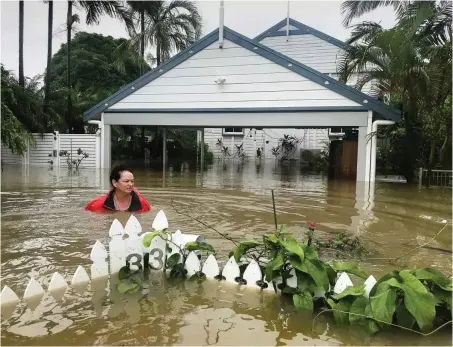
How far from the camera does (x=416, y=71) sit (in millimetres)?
13461

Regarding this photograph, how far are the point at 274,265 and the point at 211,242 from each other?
228 centimetres

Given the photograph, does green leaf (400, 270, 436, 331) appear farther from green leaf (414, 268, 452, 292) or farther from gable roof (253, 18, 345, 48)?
gable roof (253, 18, 345, 48)

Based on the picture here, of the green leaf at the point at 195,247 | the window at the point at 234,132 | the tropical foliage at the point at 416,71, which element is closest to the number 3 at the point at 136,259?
the green leaf at the point at 195,247

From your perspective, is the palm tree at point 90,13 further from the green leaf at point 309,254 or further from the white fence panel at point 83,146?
the green leaf at point 309,254

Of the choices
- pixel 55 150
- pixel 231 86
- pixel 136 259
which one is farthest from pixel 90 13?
pixel 136 259

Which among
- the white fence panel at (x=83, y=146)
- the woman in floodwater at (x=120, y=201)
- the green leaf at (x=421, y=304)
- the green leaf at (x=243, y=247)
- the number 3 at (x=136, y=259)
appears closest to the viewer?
the green leaf at (x=421, y=304)

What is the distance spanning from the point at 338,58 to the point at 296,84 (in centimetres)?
1149

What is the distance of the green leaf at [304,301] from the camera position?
3622mm

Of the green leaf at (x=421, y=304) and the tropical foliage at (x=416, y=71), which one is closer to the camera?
the green leaf at (x=421, y=304)

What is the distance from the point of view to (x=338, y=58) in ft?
82.4

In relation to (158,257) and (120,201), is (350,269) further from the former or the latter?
(120,201)

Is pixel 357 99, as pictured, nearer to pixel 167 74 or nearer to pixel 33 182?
pixel 167 74

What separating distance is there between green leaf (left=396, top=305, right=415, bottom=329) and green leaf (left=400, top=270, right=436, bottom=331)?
0.09 metres

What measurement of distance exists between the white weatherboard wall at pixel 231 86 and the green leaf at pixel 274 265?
11.5 metres
